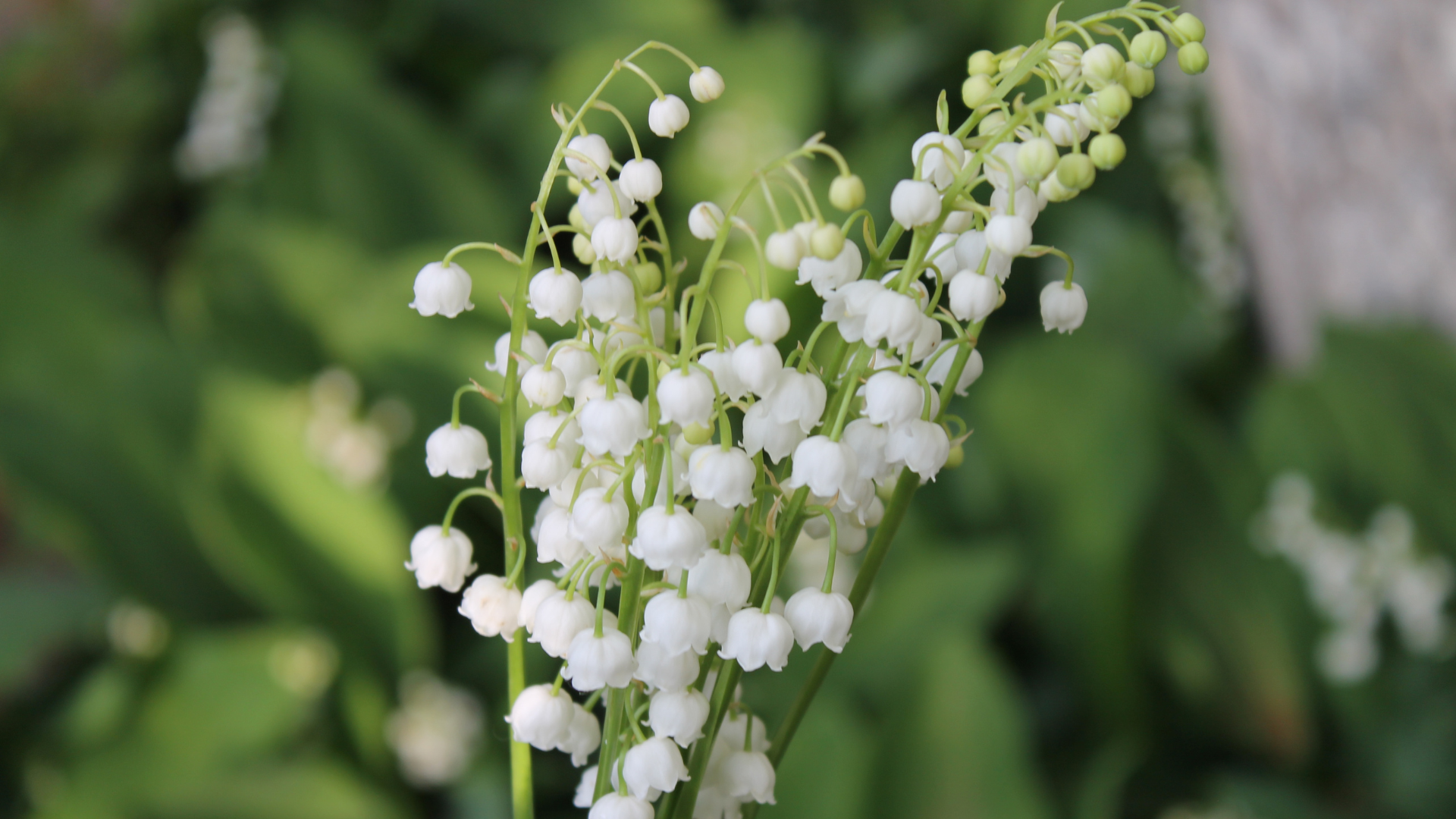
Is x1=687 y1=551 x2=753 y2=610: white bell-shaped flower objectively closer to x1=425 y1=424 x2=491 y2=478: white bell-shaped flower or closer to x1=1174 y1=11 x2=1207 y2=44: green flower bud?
x1=425 y1=424 x2=491 y2=478: white bell-shaped flower

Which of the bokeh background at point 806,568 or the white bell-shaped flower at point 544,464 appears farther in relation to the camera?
the bokeh background at point 806,568

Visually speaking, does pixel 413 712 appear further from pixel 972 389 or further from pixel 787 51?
pixel 787 51

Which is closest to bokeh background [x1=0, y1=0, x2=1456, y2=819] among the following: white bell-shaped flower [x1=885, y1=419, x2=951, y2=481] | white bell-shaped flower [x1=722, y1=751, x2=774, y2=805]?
white bell-shaped flower [x1=722, y1=751, x2=774, y2=805]

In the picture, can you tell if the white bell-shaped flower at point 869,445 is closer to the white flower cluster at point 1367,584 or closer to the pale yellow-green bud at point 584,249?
the pale yellow-green bud at point 584,249

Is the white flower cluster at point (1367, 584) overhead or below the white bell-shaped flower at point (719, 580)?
overhead

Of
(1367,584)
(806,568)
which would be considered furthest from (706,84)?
(1367,584)

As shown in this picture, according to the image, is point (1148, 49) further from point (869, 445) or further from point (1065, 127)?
point (869, 445)

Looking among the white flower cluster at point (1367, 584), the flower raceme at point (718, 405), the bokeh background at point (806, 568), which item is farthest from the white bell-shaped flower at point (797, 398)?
the white flower cluster at point (1367, 584)
